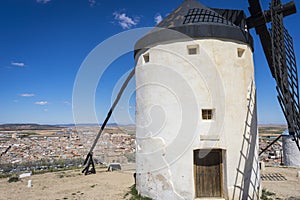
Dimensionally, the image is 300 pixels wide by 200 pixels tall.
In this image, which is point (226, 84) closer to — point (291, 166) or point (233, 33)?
point (233, 33)

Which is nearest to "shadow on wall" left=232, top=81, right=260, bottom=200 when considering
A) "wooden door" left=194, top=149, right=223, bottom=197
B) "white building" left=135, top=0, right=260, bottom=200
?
"white building" left=135, top=0, right=260, bottom=200

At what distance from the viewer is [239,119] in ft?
23.6

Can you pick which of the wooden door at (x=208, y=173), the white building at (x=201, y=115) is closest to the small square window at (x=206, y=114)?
the white building at (x=201, y=115)

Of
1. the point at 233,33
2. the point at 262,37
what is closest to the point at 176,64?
the point at 233,33

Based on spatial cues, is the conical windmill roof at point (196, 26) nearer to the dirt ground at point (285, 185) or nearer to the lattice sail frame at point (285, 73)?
the lattice sail frame at point (285, 73)

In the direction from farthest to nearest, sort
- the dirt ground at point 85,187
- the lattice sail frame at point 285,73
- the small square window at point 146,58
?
the dirt ground at point 85,187 → the small square window at point 146,58 → the lattice sail frame at point 285,73

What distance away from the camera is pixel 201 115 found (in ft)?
23.4

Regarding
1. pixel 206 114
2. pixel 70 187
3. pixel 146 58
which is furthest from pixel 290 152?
pixel 70 187

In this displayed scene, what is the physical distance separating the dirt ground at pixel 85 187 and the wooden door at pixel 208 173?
7.63 ft

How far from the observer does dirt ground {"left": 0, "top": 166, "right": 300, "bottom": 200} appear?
8.53 m

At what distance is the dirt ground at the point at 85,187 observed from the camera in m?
8.53

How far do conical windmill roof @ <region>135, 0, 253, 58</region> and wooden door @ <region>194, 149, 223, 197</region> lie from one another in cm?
355

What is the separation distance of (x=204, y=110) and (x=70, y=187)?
6.58m

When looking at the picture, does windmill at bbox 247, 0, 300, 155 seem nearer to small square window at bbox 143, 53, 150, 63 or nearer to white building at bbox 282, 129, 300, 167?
small square window at bbox 143, 53, 150, 63
